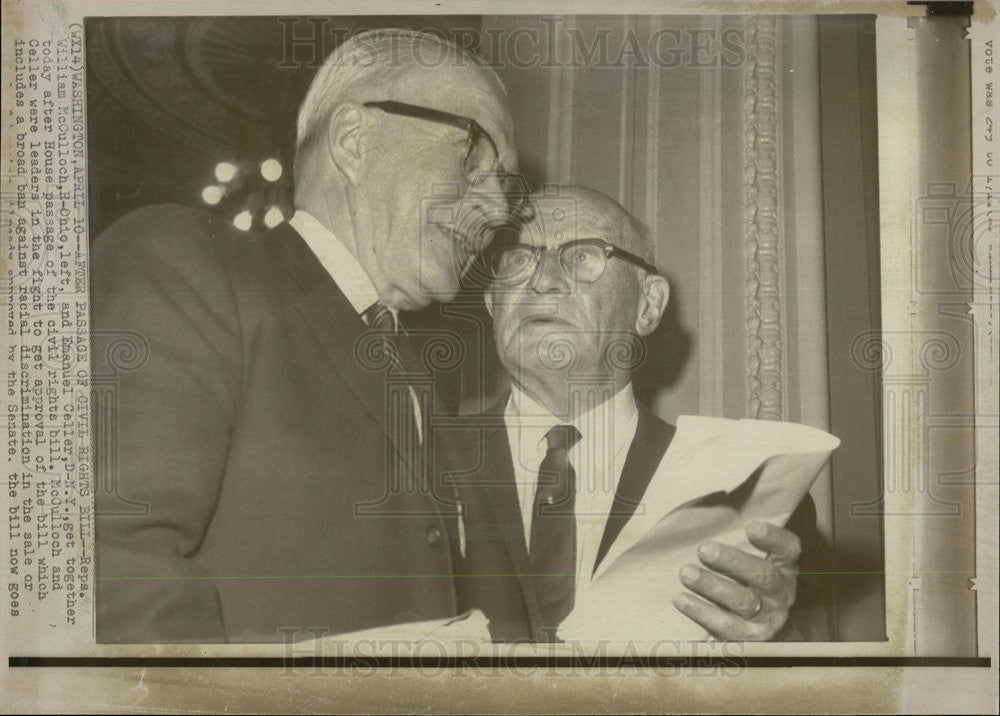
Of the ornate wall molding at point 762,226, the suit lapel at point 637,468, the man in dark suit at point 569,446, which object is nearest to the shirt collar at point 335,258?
the man in dark suit at point 569,446

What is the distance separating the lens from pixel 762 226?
265cm

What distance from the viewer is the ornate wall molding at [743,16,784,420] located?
8.60 feet

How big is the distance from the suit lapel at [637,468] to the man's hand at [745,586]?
22cm

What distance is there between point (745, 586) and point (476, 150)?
141cm

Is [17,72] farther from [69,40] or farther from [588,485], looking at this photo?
[588,485]

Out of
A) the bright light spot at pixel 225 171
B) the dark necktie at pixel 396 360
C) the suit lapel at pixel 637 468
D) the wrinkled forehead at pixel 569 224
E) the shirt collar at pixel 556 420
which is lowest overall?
the suit lapel at pixel 637 468

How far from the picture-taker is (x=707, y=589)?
8.47 ft

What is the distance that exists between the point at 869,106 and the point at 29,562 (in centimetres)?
269

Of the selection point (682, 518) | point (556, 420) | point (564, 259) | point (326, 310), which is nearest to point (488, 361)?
point (556, 420)

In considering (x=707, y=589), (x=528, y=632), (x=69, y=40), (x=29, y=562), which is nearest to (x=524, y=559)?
(x=528, y=632)

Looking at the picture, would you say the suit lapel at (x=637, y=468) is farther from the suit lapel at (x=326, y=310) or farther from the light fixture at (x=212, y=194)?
the light fixture at (x=212, y=194)

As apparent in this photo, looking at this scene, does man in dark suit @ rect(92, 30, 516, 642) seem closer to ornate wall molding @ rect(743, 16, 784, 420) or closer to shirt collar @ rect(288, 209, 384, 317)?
shirt collar @ rect(288, 209, 384, 317)

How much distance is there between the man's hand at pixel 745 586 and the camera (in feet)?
8.48

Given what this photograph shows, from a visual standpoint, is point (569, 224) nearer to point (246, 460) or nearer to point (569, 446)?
point (569, 446)
